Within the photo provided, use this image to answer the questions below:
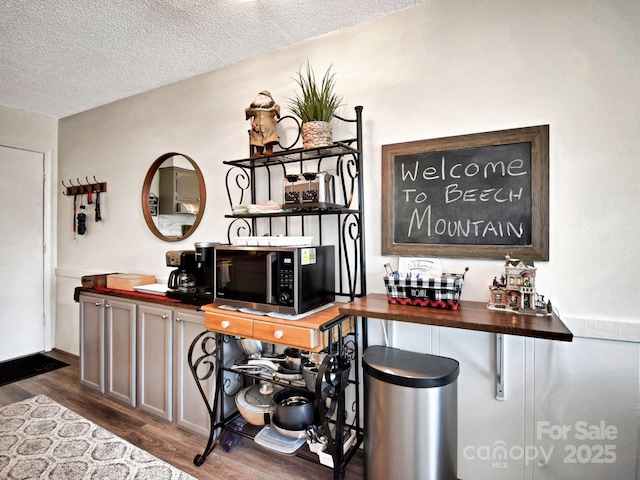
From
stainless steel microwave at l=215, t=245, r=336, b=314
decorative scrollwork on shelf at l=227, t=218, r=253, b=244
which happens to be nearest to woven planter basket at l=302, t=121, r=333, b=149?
stainless steel microwave at l=215, t=245, r=336, b=314

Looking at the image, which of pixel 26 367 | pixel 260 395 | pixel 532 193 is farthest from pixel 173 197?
pixel 532 193

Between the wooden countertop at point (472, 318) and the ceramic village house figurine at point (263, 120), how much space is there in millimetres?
1122

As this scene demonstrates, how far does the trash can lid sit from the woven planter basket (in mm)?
1141

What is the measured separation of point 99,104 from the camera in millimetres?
3324

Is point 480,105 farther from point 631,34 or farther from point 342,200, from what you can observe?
point 342,200

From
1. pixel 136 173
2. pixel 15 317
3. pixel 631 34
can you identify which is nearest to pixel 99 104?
pixel 136 173

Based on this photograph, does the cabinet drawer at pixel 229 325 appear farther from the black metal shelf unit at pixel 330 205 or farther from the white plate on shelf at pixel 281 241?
the black metal shelf unit at pixel 330 205

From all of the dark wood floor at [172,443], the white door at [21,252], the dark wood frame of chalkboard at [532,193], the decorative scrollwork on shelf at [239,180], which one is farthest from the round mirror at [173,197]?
the white door at [21,252]

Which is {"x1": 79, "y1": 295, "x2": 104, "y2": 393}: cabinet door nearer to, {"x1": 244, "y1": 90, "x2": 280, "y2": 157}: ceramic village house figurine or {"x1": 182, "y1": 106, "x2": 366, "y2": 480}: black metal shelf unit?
{"x1": 182, "y1": 106, "x2": 366, "y2": 480}: black metal shelf unit

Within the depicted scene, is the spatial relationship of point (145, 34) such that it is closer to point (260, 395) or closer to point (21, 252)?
point (260, 395)

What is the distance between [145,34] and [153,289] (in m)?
1.72

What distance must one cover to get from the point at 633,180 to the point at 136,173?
3.44 m

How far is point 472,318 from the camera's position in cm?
137

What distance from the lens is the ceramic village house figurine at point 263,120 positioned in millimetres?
2072
